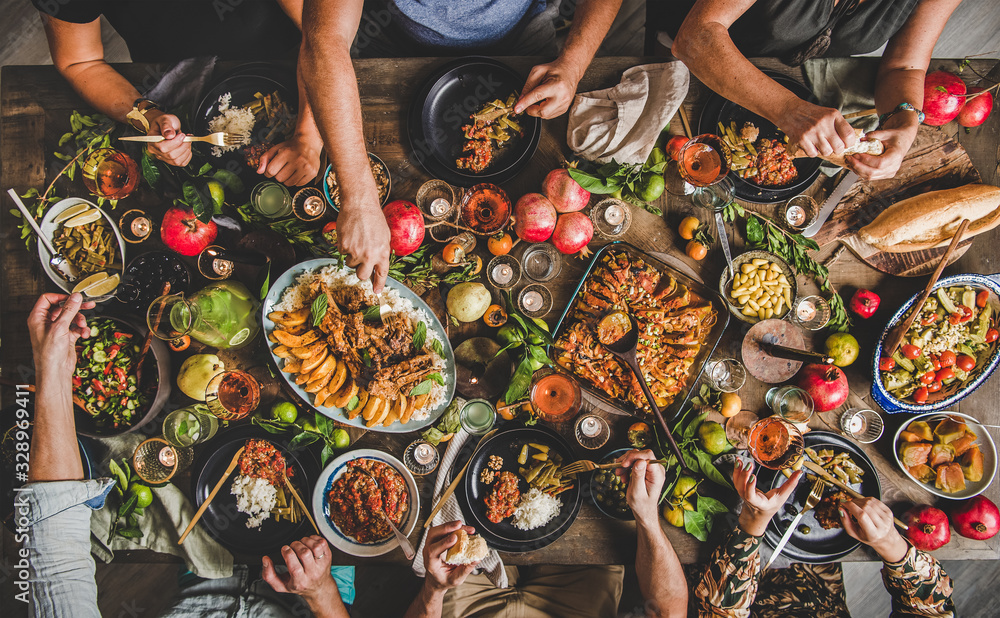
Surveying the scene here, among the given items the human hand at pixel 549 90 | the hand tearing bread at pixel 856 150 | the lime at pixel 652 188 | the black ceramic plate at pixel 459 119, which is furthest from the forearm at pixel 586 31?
the hand tearing bread at pixel 856 150

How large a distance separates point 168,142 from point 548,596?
2598mm

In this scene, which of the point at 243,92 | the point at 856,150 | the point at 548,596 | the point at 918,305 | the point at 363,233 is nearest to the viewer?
the point at 363,233

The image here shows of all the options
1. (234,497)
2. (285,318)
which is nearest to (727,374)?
(285,318)

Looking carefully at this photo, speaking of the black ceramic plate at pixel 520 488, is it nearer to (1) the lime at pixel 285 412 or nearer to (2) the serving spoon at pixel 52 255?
(1) the lime at pixel 285 412

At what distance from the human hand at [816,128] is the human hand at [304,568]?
2491 millimetres

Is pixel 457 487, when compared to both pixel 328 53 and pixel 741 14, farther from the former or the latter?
pixel 741 14

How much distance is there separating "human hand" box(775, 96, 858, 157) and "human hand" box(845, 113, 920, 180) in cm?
19

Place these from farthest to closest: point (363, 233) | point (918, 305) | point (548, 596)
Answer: point (548, 596) → point (918, 305) → point (363, 233)

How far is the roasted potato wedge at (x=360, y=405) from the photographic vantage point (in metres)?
1.91

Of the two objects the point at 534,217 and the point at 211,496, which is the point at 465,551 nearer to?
the point at 211,496

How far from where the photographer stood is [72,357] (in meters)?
1.98

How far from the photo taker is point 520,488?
198 cm

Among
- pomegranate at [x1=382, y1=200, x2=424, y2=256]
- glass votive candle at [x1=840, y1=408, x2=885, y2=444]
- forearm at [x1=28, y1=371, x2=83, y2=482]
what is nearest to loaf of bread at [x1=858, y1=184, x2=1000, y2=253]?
glass votive candle at [x1=840, y1=408, x2=885, y2=444]

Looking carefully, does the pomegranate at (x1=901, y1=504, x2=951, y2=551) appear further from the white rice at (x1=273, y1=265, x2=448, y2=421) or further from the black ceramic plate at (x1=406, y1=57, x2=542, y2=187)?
the black ceramic plate at (x1=406, y1=57, x2=542, y2=187)
